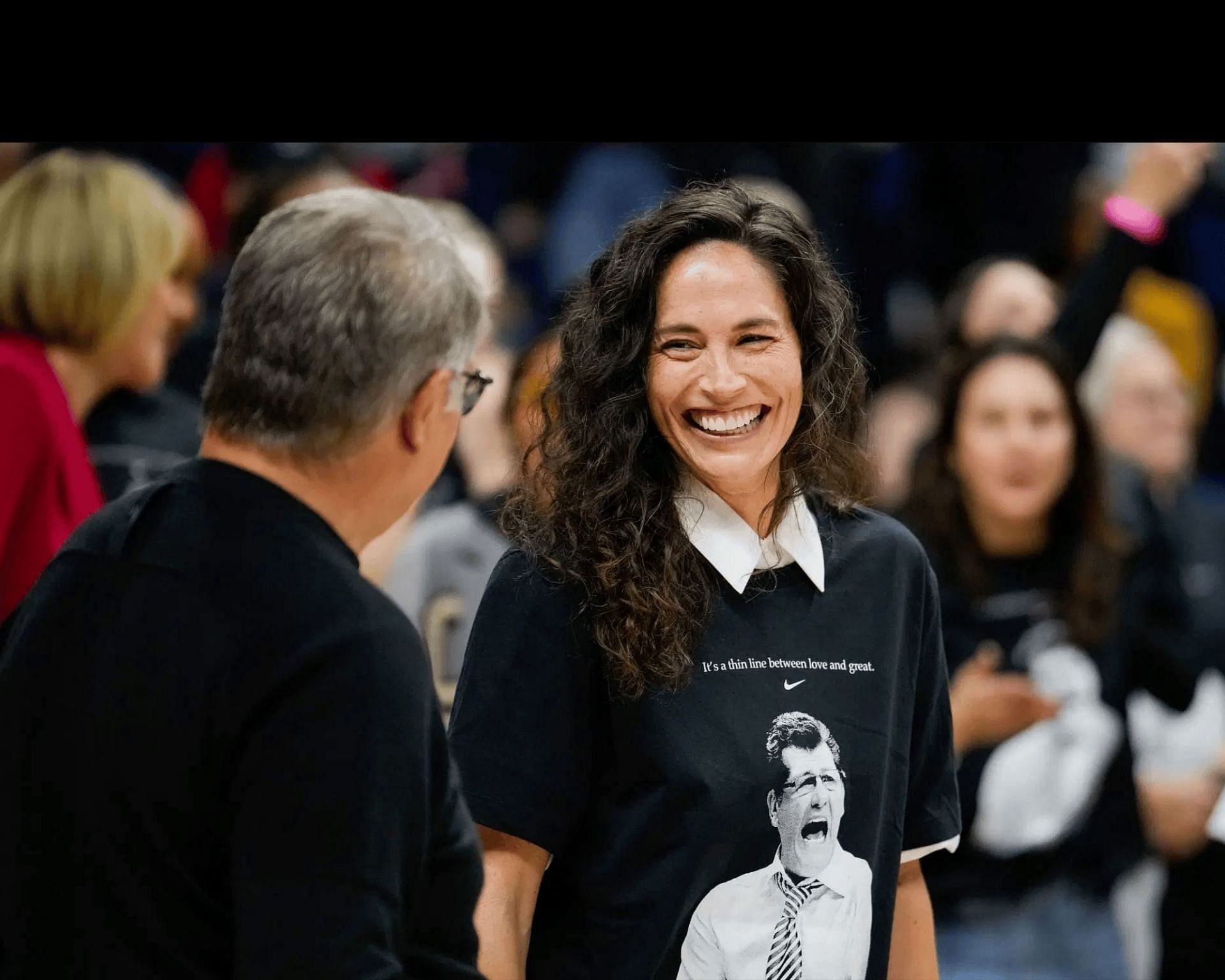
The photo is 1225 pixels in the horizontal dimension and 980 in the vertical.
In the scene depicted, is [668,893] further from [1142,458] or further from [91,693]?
[1142,458]

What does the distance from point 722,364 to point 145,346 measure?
1.67 m

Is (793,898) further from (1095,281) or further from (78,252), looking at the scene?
(1095,281)

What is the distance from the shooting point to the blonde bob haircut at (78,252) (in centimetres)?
313

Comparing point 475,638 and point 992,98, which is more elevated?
point 992,98

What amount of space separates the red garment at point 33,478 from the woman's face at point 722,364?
1.15 meters

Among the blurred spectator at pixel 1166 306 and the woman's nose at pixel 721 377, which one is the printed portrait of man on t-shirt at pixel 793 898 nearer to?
the woman's nose at pixel 721 377

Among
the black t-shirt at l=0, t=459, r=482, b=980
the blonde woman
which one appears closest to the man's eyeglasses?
the black t-shirt at l=0, t=459, r=482, b=980

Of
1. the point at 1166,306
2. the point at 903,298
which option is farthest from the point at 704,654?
the point at 1166,306

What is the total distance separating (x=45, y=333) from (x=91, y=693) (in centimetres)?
197

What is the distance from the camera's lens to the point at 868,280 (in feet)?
16.2

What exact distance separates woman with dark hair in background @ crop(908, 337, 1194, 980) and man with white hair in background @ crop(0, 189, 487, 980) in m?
2.06

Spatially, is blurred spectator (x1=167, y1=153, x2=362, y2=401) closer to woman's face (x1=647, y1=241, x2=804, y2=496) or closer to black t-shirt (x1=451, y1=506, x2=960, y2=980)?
woman's face (x1=647, y1=241, x2=804, y2=496)

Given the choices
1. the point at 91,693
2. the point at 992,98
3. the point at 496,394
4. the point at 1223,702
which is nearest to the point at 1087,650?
the point at 1223,702

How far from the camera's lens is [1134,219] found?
3.85 metres
